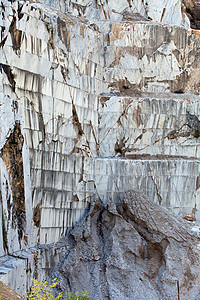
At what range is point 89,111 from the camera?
14.1 metres

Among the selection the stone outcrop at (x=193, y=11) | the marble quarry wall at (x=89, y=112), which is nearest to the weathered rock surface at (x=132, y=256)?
the marble quarry wall at (x=89, y=112)

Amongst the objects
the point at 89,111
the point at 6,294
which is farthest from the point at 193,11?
the point at 6,294

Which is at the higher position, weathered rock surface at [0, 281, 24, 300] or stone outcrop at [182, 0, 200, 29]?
stone outcrop at [182, 0, 200, 29]

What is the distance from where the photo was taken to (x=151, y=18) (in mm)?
18578

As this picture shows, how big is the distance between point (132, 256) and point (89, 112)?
6254 mm

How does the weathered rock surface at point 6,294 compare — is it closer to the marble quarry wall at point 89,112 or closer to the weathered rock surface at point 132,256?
the marble quarry wall at point 89,112

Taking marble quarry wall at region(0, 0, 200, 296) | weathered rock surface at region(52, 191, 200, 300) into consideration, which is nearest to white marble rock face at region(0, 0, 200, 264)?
marble quarry wall at region(0, 0, 200, 296)

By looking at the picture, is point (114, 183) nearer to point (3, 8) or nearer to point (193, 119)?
point (193, 119)

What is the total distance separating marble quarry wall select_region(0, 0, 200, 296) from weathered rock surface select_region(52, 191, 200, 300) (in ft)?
3.62

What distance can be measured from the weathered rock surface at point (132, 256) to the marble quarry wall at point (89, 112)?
3.62 ft

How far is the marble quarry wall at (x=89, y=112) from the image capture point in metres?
10.3

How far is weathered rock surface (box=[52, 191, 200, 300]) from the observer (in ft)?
35.7

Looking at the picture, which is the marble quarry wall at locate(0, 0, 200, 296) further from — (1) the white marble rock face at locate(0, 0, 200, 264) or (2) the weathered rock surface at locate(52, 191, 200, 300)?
(2) the weathered rock surface at locate(52, 191, 200, 300)

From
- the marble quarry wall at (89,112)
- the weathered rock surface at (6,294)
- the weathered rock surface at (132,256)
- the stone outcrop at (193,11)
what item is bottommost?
the weathered rock surface at (132,256)
